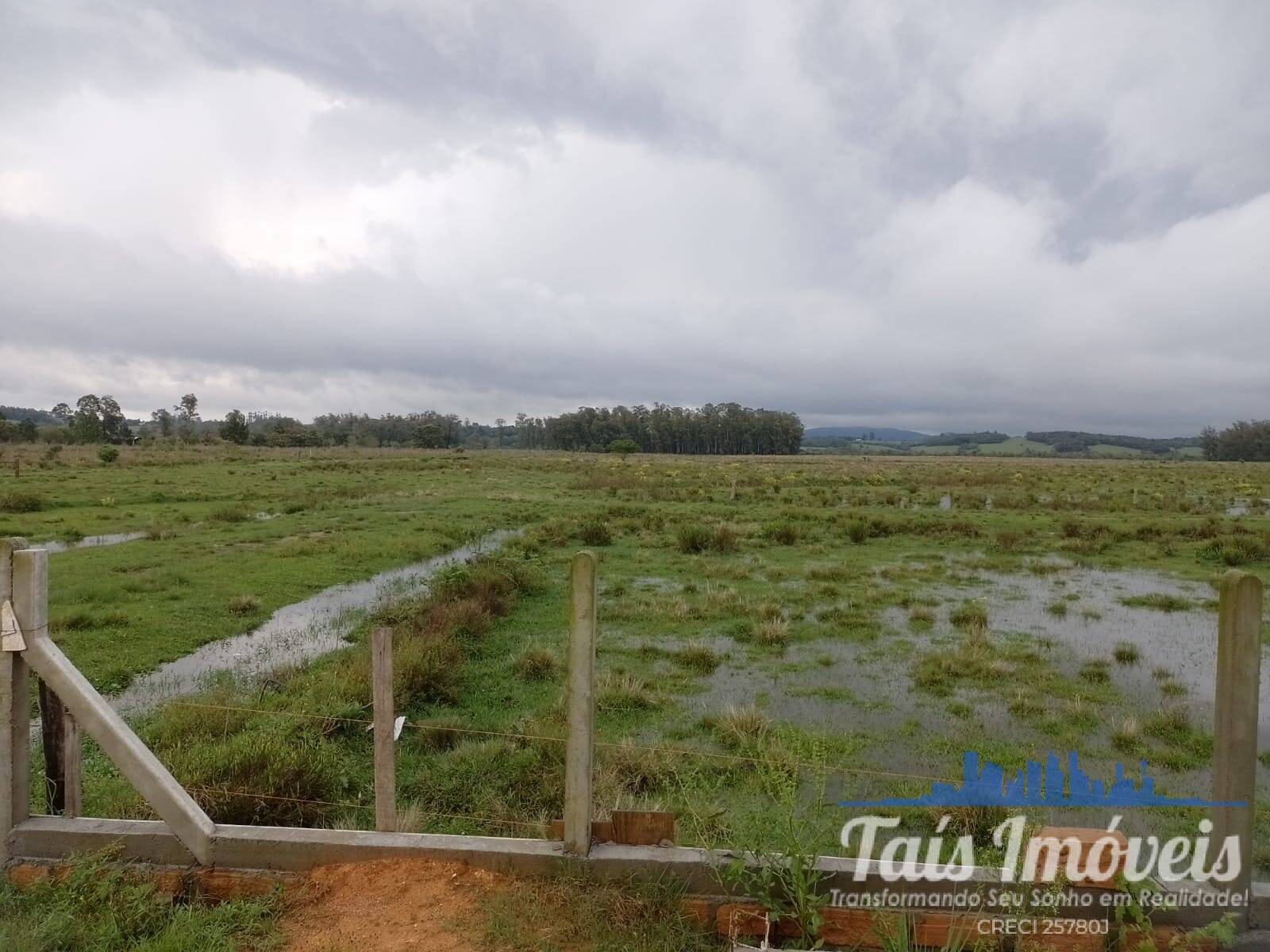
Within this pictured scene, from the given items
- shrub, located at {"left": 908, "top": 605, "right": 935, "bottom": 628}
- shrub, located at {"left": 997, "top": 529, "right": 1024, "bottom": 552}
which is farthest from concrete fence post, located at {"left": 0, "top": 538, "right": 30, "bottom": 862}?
shrub, located at {"left": 997, "top": 529, "right": 1024, "bottom": 552}

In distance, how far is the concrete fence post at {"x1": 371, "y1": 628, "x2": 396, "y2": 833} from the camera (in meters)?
4.64

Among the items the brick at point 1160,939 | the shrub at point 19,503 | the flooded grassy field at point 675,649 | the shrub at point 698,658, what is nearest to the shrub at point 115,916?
the flooded grassy field at point 675,649

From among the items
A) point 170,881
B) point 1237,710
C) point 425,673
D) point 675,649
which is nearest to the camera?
point 1237,710

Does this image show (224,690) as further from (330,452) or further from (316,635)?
(330,452)

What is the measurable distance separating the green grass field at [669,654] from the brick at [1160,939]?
4.74 feet

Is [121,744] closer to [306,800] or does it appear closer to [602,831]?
[306,800]

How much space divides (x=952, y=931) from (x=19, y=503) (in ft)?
103

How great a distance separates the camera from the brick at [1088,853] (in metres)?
4.06

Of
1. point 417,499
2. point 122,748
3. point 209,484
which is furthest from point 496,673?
point 209,484

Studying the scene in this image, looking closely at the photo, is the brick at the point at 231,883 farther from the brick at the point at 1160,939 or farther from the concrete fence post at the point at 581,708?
the brick at the point at 1160,939

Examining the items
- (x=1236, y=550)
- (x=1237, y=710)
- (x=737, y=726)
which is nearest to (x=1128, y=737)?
(x=737, y=726)

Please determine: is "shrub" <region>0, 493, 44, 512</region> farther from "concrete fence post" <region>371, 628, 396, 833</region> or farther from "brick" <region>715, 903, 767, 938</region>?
"brick" <region>715, 903, 767, 938</region>

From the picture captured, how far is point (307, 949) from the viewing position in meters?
3.99

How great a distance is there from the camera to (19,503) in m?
25.4
